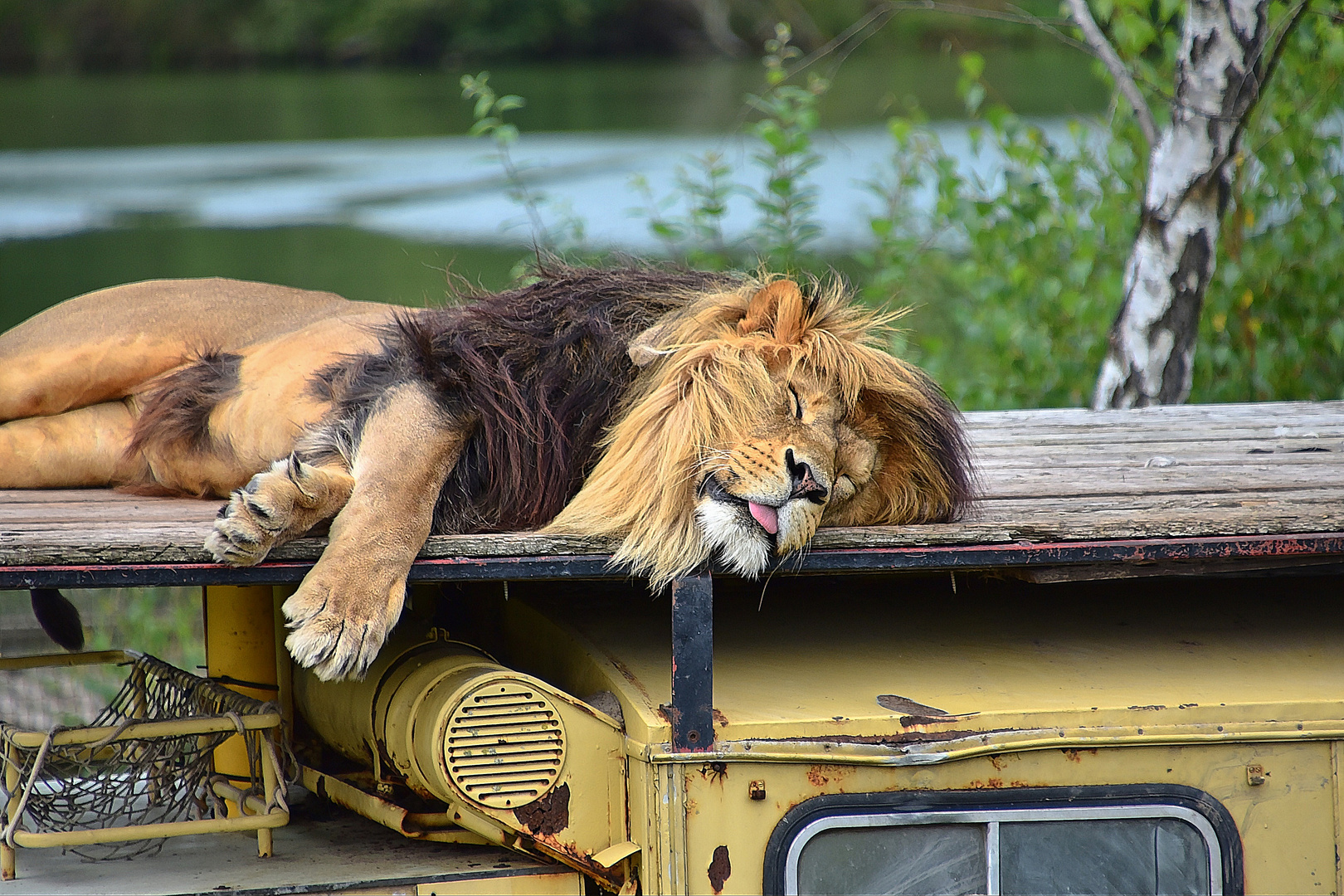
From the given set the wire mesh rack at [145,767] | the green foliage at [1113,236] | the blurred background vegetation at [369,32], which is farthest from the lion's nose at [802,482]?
the blurred background vegetation at [369,32]

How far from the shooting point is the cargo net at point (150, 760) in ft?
9.18

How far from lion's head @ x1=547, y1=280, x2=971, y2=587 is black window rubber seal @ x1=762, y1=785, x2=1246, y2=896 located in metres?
0.46

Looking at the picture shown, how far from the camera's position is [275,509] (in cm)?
249

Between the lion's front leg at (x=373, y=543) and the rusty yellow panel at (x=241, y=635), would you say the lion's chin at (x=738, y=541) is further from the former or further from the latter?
the rusty yellow panel at (x=241, y=635)

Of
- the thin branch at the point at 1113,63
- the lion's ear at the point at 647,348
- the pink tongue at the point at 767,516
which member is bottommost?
the pink tongue at the point at 767,516

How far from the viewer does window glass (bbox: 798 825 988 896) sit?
8.37ft

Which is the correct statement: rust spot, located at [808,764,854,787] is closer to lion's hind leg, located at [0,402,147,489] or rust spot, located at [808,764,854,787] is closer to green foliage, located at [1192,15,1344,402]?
lion's hind leg, located at [0,402,147,489]

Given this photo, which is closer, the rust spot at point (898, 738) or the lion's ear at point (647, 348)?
the rust spot at point (898, 738)

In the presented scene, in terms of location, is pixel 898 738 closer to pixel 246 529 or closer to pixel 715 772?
pixel 715 772

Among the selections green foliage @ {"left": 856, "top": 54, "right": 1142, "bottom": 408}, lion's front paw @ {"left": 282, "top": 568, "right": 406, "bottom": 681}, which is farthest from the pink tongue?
green foliage @ {"left": 856, "top": 54, "right": 1142, "bottom": 408}

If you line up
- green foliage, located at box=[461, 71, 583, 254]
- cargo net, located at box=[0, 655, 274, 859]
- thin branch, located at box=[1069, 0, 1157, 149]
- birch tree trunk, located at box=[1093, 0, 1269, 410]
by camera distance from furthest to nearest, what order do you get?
1. green foliage, located at box=[461, 71, 583, 254]
2. thin branch, located at box=[1069, 0, 1157, 149]
3. birch tree trunk, located at box=[1093, 0, 1269, 410]
4. cargo net, located at box=[0, 655, 274, 859]

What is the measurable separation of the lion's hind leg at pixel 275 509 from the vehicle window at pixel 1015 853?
1114 mm

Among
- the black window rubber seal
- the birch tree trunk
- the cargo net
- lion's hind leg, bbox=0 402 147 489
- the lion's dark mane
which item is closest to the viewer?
the black window rubber seal

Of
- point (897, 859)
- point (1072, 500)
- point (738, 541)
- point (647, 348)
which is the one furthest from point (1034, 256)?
point (897, 859)
